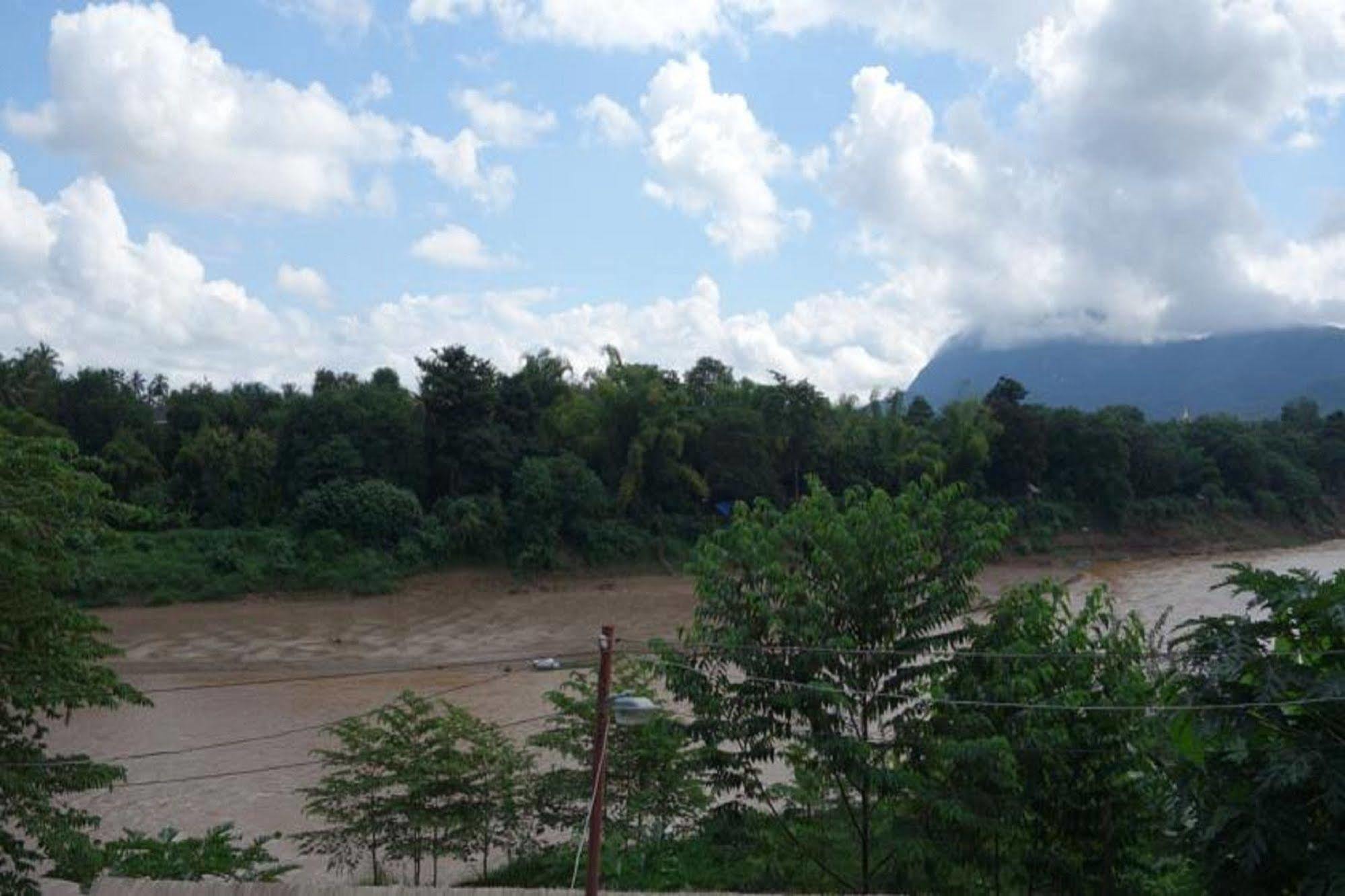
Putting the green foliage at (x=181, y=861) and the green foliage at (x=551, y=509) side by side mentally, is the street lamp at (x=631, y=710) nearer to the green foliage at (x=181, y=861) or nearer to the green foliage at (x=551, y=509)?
the green foliage at (x=181, y=861)

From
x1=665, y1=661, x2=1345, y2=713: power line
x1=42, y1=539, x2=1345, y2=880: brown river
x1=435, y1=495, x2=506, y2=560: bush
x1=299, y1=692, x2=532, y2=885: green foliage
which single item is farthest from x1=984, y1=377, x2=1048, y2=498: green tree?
x1=665, y1=661, x2=1345, y2=713: power line

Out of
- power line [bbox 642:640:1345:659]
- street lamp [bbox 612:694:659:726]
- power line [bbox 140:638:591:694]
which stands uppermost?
street lamp [bbox 612:694:659:726]

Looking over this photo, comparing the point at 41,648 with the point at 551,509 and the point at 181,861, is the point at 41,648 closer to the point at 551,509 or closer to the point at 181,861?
the point at 181,861

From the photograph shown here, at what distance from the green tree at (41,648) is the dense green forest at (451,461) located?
27.0 m

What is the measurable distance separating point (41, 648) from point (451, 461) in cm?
3391

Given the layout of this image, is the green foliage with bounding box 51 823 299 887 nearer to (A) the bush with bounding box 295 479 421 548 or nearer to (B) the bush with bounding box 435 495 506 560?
(A) the bush with bounding box 295 479 421 548

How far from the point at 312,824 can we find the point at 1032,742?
35.8 feet

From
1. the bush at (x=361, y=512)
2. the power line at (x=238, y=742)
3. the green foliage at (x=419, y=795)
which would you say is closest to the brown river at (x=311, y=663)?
the power line at (x=238, y=742)

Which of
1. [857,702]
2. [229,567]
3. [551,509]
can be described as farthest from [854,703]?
[229,567]

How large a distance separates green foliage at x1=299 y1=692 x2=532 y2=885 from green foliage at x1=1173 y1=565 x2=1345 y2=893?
7.89 m

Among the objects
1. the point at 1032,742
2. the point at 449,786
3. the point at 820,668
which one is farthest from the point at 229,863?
the point at 1032,742

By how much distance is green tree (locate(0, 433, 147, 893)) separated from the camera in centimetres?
923

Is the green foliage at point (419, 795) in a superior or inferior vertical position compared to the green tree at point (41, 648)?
inferior

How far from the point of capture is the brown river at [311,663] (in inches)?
691
